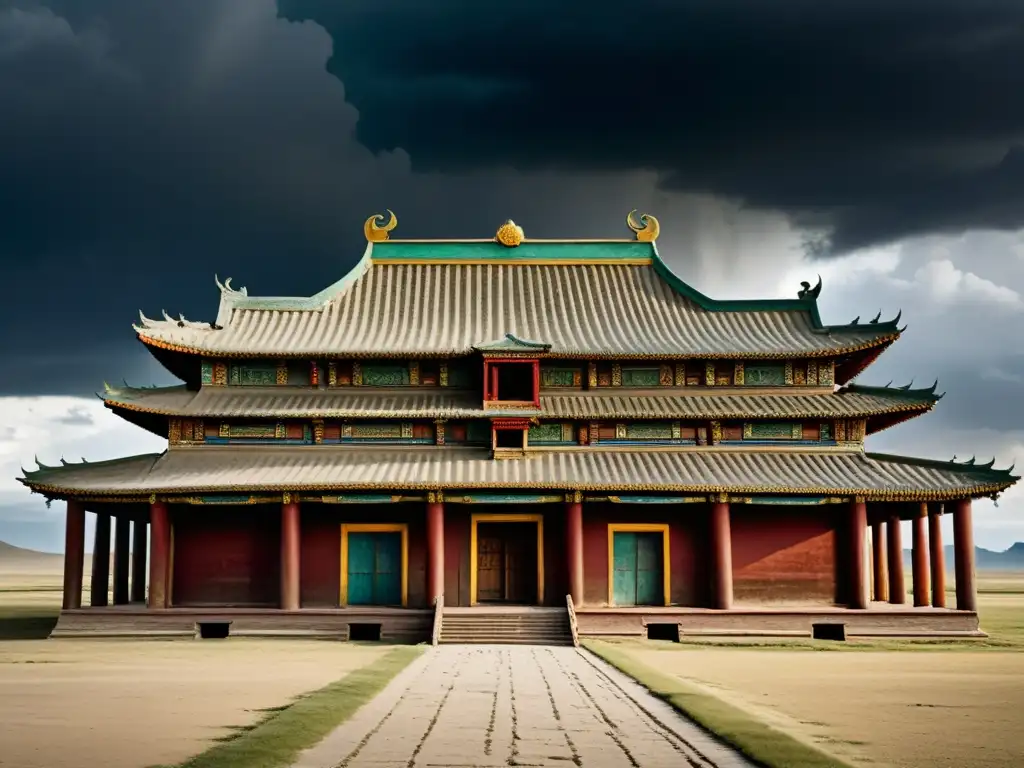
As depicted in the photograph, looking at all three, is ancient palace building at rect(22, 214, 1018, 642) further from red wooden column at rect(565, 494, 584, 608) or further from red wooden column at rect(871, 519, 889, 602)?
red wooden column at rect(871, 519, 889, 602)

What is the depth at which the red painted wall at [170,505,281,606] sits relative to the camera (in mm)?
41188

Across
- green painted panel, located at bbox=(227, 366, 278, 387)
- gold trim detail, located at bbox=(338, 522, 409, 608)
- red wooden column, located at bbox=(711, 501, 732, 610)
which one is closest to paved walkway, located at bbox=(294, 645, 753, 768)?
red wooden column, located at bbox=(711, 501, 732, 610)

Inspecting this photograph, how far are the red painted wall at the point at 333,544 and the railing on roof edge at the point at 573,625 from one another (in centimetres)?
557

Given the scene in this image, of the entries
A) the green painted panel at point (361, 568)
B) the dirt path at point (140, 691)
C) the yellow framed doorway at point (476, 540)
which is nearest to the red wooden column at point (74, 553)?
the dirt path at point (140, 691)

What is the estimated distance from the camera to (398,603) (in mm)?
40906

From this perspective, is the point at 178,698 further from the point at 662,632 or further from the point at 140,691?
the point at 662,632

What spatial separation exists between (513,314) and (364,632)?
1469cm

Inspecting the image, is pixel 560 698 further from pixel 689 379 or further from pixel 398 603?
pixel 689 379

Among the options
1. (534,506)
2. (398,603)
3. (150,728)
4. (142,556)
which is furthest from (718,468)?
(150,728)

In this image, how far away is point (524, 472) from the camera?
4072 cm

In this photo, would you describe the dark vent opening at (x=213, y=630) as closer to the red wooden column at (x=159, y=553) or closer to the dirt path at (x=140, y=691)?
the red wooden column at (x=159, y=553)

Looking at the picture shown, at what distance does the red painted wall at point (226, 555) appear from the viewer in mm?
41188

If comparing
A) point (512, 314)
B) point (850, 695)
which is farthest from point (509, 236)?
point (850, 695)

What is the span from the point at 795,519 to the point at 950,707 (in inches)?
819
